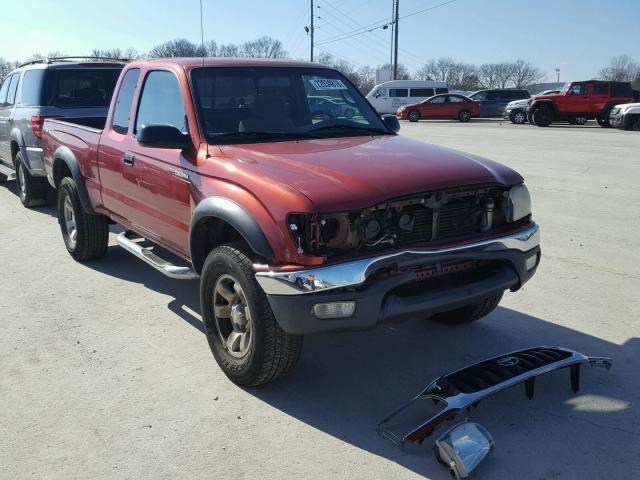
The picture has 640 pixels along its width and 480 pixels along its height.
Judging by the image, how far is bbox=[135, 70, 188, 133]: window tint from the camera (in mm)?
4306

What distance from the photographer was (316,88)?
15.8ft

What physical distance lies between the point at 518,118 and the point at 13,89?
24.2 meters

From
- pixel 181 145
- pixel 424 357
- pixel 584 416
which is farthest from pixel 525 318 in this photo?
pixel 181 145

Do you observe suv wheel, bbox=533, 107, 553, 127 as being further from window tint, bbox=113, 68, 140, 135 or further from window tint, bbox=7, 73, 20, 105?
window tint, bbox=113, 68, 140, 135

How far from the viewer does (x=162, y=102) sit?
4.57 metres

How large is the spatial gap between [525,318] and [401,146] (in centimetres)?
172

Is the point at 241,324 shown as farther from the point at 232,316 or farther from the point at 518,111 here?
the point at 518,111

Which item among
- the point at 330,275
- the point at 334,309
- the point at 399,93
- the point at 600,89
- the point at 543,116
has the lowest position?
the point at 334,309

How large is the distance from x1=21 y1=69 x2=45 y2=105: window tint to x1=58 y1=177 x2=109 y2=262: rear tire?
2.90m

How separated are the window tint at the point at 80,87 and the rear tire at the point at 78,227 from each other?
2808 mm

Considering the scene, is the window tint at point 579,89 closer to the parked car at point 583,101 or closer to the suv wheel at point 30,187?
the parked car at point 583,101

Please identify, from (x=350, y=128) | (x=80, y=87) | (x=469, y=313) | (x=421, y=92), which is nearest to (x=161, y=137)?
(x=350, y=128)

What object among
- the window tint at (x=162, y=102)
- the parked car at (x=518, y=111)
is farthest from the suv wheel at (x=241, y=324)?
the parked car at (x=518, y=111)

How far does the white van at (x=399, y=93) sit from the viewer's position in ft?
120
